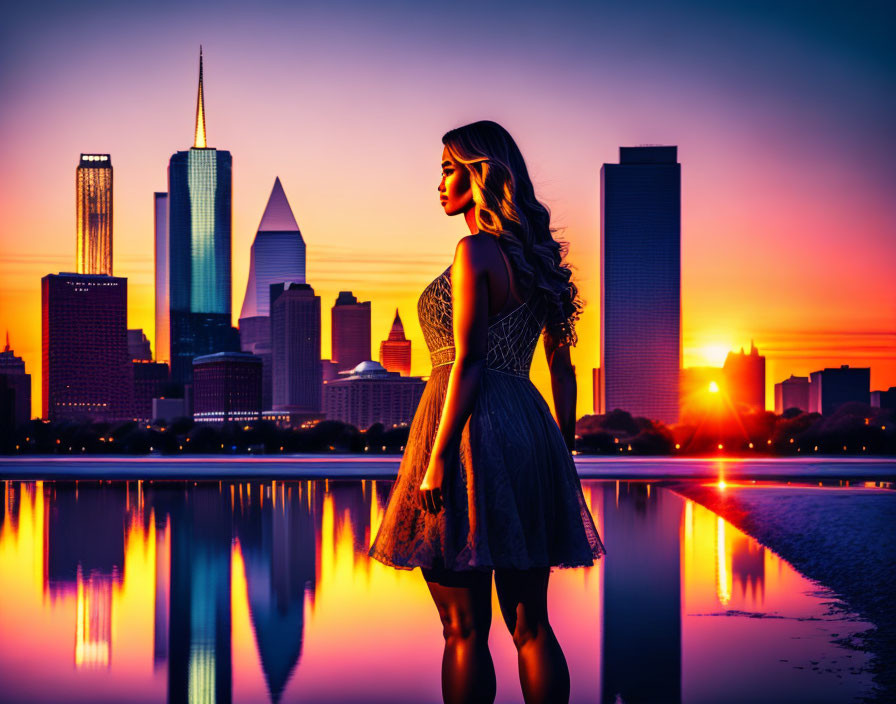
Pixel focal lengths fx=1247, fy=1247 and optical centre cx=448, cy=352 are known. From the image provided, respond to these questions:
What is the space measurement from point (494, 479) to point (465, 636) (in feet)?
1.56

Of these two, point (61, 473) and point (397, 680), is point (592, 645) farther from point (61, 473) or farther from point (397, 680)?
point (61, 473)

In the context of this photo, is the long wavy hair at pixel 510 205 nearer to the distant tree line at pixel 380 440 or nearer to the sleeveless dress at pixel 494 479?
the sleeveless dress at pixel 494 479

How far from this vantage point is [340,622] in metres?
8.17

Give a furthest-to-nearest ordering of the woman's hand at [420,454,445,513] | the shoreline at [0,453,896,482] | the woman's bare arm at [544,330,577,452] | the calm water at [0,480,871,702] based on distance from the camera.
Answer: the shoreline at [0,453,896,482] < the calm water at [0,480,871,702] < the woman's bare arm at [544,330,577,452] < the woman's hand at [420,454,445,513]

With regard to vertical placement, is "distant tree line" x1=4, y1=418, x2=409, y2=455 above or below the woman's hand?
below

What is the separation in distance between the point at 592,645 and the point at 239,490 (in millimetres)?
20543

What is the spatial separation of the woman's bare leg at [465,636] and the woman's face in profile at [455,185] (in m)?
1.15

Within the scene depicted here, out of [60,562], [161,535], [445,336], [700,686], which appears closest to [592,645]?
[700,686]

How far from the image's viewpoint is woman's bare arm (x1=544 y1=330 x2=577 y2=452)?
421cm

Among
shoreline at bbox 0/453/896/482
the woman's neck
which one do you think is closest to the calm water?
the woman's neck

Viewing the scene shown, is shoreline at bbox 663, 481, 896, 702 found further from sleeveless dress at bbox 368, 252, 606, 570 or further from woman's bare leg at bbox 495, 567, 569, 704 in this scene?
sleeveless dress at bbox 368, 252, 606, 570

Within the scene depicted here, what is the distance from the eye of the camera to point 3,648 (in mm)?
7129

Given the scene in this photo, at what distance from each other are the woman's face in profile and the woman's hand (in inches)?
32.6

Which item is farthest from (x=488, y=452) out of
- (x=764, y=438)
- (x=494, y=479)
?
(x=764, y=438)
